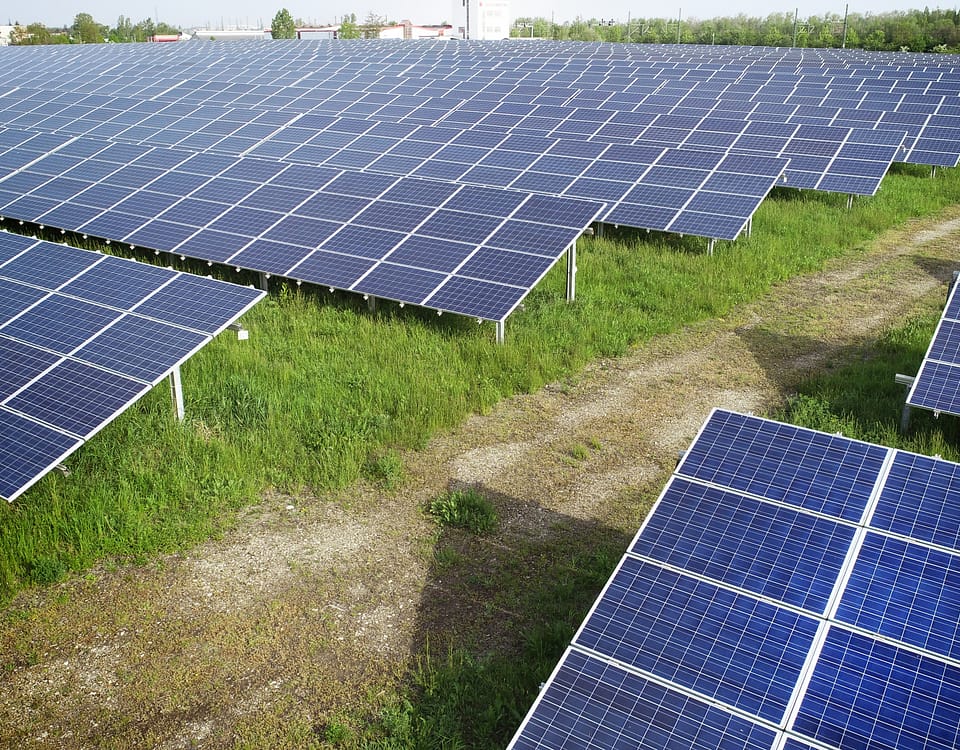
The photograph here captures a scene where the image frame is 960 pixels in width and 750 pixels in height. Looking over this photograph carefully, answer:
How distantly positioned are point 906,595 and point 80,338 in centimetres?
1035

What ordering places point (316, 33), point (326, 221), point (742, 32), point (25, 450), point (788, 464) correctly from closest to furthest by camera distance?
point (788, 464)
point (25, 450)
point (326, 221)
point (742, 32)
point (316, 33)

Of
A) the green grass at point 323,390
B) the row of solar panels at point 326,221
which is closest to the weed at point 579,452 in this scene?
the green grass at point 323,390

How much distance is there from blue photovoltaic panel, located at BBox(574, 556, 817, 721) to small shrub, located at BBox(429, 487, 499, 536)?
11.4ft

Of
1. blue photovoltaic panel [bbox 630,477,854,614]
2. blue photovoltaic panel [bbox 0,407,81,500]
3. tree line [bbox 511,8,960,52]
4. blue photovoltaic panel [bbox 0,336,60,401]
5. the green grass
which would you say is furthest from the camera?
tree line [bbox 511,8,960,52]

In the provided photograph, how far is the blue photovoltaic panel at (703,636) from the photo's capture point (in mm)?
5953

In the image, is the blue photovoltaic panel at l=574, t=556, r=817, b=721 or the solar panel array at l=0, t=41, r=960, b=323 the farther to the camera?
the solar panel array at l=0, t=41, r=960, b=323

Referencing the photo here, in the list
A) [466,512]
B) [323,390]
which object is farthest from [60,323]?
[466,512]

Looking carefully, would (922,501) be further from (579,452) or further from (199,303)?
(199,303)

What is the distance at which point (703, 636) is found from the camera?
6.31 m

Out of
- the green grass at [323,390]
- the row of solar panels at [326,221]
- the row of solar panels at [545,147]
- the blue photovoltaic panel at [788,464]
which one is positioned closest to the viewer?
the blue photovoltaic panel at [788,464]

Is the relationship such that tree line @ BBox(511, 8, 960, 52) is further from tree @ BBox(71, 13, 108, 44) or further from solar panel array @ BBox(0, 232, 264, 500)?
solar panel array @ BBox(0, 232, 264, 500)

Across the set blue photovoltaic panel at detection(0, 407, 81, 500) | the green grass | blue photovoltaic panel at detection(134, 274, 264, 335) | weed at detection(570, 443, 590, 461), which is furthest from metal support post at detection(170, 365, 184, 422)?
weed at detection(570, 443, 590, 461)

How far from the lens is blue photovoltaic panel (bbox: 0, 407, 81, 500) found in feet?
30.3

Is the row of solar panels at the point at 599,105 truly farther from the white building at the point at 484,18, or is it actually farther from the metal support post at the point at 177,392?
the white building at the point at 484,18
